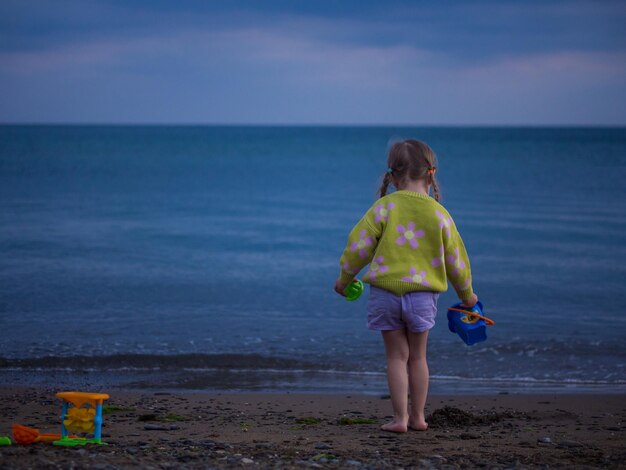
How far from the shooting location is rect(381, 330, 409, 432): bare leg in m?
4.62

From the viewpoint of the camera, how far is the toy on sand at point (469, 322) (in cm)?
471

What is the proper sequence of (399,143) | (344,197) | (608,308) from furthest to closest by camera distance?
1. (344,197)
2. (608,308)
3. (399,143)

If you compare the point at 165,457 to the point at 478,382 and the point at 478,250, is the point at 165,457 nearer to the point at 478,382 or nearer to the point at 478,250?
the point at 478,382

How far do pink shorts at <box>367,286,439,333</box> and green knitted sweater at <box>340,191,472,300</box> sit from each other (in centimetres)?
5

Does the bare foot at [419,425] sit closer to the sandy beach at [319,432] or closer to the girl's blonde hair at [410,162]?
the sandy beach at [319,432]

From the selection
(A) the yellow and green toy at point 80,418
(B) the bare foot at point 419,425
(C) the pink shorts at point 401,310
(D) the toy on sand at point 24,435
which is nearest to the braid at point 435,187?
(C) the pink shorts at point 401,310

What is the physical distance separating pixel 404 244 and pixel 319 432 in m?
1.14

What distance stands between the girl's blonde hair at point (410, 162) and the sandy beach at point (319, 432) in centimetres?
139

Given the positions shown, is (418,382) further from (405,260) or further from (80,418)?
(80,418)

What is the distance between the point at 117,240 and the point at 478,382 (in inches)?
361

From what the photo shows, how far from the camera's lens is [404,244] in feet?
14.9

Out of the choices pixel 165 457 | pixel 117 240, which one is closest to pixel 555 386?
pixel 165 457

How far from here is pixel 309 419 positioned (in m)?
5.07

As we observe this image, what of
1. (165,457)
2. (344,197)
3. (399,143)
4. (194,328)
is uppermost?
(344,197)
